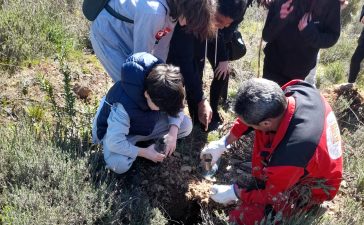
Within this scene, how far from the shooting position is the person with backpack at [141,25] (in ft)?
7.36

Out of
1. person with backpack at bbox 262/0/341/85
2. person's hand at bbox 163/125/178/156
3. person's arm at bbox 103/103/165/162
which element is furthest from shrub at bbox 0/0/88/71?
person with backpack at bbox 262/0/341/85

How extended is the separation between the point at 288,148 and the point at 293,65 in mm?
1389

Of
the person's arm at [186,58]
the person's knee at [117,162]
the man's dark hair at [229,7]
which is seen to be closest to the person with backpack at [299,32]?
the man's dark hair at [229,7]

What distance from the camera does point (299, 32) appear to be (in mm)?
3068

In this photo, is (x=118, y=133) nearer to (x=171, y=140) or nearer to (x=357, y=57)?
(x=171, y=140)

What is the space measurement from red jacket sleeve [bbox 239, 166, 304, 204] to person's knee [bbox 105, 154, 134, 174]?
30.0 inches

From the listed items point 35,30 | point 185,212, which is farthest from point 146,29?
point 35,30

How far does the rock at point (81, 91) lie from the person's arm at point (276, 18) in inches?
64.1

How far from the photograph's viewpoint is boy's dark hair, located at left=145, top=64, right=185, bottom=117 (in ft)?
7.11

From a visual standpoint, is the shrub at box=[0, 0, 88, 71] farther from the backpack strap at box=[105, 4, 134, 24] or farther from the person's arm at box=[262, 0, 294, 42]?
the person's arm at box=[262, 0, 294, 42]

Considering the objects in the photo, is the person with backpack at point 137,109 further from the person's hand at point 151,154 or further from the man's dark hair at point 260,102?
the man's dark hair at point 260,102

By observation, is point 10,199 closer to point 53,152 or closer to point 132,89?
point 53,152

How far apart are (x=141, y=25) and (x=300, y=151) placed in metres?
1.13

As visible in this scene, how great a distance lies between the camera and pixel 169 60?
2.82 metres
